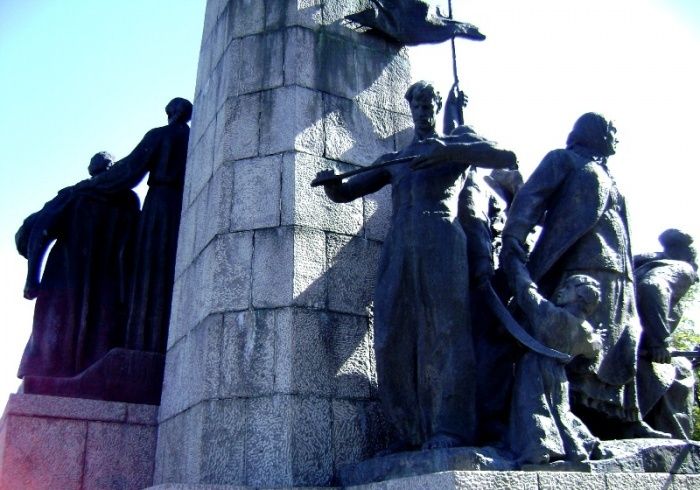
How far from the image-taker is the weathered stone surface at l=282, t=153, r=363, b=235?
22.7ft

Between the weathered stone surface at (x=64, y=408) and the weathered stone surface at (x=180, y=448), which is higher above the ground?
the weathered stone surface at (x=64, y=408)

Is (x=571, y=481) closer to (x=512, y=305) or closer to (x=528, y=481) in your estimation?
(x=528, y=481)

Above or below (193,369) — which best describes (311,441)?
below

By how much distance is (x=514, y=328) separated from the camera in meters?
5.64

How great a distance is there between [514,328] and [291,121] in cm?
297

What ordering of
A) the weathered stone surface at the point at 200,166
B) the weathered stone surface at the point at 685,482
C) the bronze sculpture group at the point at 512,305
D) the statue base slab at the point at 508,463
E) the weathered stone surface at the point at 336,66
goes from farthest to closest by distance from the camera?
the weathered stone surface at the point at 200,166
the weathered stone surface at the point at 336,66
the bronze sculpture group at the point at 512,305
the weathered stone surface at the point at 685,482
the statue base slab at the point at 508,463

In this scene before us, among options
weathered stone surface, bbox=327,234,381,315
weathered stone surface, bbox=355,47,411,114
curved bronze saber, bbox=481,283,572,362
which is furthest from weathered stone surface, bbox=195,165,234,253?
curved bronze saber, bbox=481,283,572,362

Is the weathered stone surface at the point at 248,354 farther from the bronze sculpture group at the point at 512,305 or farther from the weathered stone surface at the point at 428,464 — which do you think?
the weathered stone surface at the point at 428,464

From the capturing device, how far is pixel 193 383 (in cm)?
683

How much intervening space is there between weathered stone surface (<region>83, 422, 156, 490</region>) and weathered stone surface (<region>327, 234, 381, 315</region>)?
2.50 meters

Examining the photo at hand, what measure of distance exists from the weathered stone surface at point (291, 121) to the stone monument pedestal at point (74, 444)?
115 inches

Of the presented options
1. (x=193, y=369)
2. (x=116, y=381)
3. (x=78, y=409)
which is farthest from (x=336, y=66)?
(x=78, y=409)

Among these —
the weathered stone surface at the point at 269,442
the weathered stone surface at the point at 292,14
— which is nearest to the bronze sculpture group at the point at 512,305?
the weathered stone surface at the point at 269,442

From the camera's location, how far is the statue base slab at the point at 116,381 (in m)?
7.70
